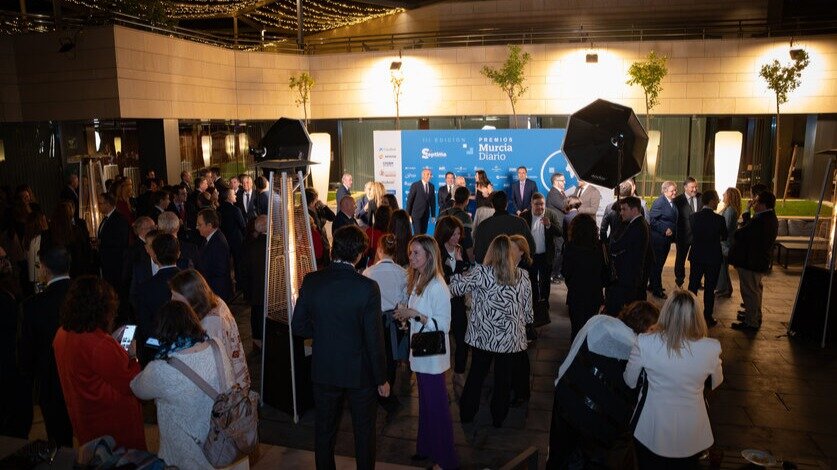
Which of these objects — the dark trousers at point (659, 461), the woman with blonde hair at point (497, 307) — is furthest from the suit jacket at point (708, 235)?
the dark trousers at point (659, 461)

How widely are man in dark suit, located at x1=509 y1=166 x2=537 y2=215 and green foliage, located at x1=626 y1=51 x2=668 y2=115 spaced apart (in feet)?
21.3

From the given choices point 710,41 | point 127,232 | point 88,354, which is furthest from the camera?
point 710,41

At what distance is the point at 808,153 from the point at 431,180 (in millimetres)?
12842

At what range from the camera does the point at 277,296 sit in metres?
6.13

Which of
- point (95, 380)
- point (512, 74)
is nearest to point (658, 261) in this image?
point (95, 380)

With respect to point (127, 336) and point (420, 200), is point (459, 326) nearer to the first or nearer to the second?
point (127, 336)

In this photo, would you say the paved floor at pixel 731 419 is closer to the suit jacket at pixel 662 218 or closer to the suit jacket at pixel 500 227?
the suit jacket at pixel 500 227

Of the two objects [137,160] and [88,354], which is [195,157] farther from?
[88,354]

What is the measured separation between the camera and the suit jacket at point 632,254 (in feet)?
22.8

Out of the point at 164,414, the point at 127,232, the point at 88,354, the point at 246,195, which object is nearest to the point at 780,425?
the point at 164,414

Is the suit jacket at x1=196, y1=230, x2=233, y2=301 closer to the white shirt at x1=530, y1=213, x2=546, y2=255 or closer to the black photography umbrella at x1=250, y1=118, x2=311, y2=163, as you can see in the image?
the black photography umbrella at x1=250, y1=118, x2=311, y2=163

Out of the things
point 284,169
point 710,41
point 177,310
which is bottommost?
point 177,310

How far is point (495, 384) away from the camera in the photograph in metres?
5.38

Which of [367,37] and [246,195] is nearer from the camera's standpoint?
[246,195]
